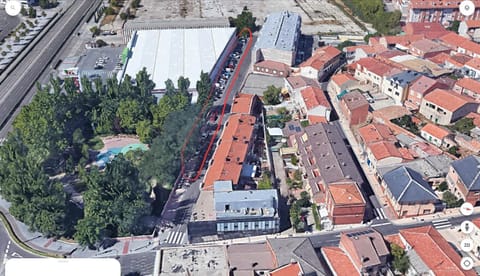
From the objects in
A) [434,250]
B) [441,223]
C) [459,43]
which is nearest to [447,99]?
[441,223]

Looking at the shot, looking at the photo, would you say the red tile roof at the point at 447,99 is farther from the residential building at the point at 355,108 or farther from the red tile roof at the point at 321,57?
the red tile roof at the point at 321,57

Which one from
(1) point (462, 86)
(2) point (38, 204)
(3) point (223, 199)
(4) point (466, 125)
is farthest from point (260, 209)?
(1) point (462, 86)

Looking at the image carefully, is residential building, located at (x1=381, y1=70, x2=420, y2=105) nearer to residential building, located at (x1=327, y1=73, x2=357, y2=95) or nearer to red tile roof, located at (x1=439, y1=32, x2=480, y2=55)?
residential building, located at (x1=327, y1=73, x2=357, y2=95)

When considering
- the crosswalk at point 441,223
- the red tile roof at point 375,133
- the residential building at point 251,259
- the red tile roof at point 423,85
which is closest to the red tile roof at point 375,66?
the red tile roof at point 423,85

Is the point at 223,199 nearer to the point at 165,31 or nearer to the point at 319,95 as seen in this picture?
the point at 319,95

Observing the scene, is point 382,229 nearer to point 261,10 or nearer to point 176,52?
point 176,52
